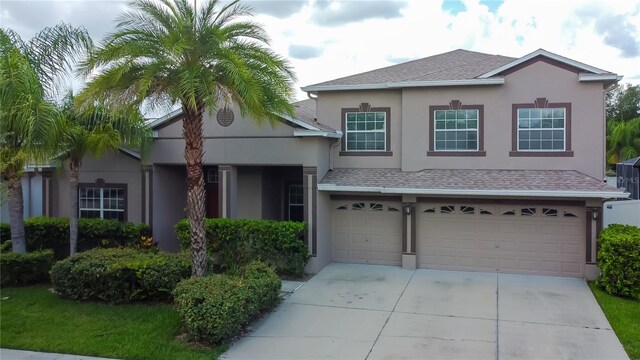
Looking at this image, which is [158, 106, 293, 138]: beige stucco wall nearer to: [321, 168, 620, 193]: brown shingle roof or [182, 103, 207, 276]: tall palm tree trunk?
[321, 168, 620, 193]: brown shingle roof

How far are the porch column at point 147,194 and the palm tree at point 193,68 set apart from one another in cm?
504

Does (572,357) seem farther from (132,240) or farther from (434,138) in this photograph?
(132,240)

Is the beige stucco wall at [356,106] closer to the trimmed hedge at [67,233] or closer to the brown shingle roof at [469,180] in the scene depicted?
the brown shingle roof at [469,180]

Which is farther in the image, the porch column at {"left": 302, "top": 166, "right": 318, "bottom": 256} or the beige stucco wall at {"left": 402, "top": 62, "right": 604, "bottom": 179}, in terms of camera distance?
the porch column at {"left": 302, "top": 166, "right": 318, "bottom": 256}


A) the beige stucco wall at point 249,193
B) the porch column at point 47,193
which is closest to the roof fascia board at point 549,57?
the beige stucco wall at point 249,193

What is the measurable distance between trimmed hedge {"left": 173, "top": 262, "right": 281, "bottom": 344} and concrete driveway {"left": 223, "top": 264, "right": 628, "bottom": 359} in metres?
0.36

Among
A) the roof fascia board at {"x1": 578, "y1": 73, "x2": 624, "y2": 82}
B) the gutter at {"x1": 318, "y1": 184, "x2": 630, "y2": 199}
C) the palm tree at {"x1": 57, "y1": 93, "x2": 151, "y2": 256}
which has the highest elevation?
the roof fascia board at {"x1": 578, "y1": 73, "x2": 624, "y2": 82}

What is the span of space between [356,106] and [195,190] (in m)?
6.55

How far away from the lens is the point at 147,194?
50.1 feet

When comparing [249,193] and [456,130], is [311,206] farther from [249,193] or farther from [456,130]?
[456,130]

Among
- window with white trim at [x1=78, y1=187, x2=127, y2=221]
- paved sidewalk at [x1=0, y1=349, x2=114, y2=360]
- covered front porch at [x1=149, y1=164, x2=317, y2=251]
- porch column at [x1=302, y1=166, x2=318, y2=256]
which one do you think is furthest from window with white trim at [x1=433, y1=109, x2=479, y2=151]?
paved sidewalk at [x1=0, y1=349, x2=114, y2=360]

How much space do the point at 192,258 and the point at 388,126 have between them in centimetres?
738

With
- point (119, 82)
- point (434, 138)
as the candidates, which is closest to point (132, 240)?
point (119, 82)

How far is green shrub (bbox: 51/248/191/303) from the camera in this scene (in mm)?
10211
